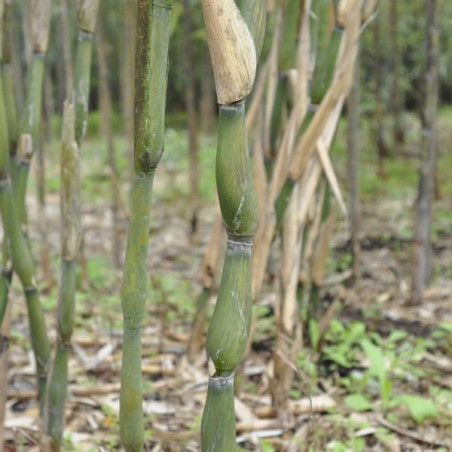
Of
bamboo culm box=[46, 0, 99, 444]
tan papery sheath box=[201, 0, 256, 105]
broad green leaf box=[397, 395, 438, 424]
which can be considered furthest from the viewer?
broad green leaf box=[397, 395, 438, 424]

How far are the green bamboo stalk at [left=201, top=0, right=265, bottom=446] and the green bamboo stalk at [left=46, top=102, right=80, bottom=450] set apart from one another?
350 mm

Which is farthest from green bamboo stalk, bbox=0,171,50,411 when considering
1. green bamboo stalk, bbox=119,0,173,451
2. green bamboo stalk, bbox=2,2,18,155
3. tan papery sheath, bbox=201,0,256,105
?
tan papery sheath, bbox=201,0,256,105

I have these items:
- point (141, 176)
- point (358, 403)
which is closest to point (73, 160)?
point (141, 176)

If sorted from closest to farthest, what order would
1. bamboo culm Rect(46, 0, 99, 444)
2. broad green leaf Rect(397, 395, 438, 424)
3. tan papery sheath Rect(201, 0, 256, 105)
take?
tan papery sheath Rect(201, 0, 256, 105) < bamboo culm Rect(46, 0, 99, 444) < broad green leaf Rect(397, 395, 438, 424)

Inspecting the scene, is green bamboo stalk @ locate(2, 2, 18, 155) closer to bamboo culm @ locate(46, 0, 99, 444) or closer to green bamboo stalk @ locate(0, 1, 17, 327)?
green bamboo stalk @ locate(0, 1, 17, 327)

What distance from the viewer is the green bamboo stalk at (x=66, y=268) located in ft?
3.04

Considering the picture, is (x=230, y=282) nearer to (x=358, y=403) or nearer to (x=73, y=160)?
(x=73, y=160)

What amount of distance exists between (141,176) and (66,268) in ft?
1.14

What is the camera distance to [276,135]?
4.46 ft

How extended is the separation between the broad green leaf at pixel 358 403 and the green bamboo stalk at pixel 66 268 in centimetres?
58

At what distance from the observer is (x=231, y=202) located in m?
0.64

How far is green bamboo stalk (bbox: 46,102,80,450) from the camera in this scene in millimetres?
926

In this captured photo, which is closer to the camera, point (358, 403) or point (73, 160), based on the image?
point (73, 160)

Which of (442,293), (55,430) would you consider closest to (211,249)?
(55,430)
